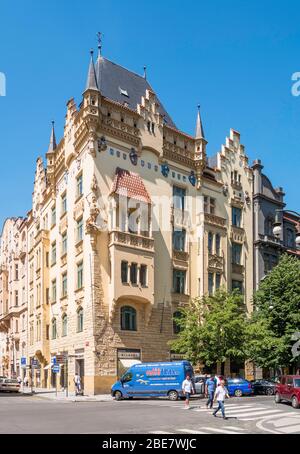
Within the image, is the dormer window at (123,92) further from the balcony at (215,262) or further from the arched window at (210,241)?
the balcony at (215,262)

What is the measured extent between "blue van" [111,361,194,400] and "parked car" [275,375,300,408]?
5664mm

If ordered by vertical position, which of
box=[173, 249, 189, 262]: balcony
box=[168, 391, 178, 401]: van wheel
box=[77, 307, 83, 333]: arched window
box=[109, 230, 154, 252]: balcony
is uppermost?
box=[109, 230, 154, 252]: balcony

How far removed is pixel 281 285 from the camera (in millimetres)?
46969

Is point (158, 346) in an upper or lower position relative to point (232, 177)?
lower

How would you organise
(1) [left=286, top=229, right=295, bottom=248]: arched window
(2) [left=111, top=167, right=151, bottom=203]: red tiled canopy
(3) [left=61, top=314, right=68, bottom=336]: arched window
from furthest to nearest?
(1) [left=286, top=229, right=295, bottom=248]: arched window → (3) [left=61, top=314, right=68, bottom=336]: arched window → (2) [left=111, top=167, right=151, bottom=203]: red tiled canopy

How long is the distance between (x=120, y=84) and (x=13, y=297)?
30.8 metres

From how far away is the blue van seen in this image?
112 feet

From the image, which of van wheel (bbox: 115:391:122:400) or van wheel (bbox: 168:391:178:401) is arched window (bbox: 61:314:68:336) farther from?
van wheel (bbox: 168:391:178:401)

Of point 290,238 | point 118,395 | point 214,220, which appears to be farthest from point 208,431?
point 290,238

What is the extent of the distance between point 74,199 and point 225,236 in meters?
13.8

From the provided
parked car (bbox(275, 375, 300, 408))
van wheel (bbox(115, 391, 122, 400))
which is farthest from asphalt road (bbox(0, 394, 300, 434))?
van wheel (bbox(115, 391, 122, 400))

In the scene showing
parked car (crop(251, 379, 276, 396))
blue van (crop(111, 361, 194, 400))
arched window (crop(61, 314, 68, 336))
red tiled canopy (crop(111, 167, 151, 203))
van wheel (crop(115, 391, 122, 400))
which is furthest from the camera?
arched window (crop(61, 314, 68, 336))
